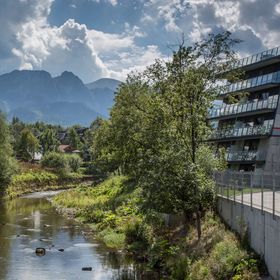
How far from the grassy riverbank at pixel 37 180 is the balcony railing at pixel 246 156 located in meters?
35.7

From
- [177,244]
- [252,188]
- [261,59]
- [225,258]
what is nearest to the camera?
[225,258]

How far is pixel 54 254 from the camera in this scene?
3341cm

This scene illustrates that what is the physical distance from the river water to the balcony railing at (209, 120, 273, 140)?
21034 mm

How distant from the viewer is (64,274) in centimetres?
2759

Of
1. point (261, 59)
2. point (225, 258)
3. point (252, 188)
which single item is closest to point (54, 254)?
point (225, 258)

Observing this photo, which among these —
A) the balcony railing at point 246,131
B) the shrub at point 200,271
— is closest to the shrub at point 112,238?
the shrub at point 200,271

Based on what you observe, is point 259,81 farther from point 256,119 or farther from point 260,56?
point 256,119

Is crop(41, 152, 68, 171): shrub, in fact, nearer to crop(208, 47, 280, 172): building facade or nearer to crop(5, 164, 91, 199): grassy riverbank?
crop(5, 164, 91, 199): grassy riverbank

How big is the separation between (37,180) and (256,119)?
5120 cm

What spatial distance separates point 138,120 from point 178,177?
786 inches

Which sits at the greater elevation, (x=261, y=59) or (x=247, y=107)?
(x=261, y=59)

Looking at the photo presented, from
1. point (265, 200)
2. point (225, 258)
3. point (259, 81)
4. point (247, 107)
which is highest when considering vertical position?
point (259, 81)

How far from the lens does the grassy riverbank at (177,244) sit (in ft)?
A: 70.2

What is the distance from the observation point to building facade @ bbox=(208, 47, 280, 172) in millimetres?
57250
